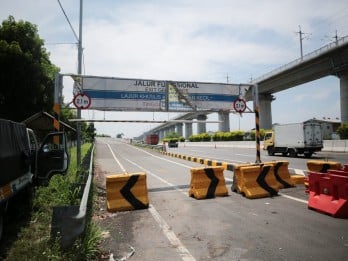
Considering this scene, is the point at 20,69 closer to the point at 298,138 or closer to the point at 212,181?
the point at 212,181

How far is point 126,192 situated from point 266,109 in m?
54.0

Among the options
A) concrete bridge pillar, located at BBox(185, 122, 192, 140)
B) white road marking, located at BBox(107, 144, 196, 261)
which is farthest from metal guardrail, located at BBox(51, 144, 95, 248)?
concrete bridge pillar, located at BBox(185, 122, 192, 140)

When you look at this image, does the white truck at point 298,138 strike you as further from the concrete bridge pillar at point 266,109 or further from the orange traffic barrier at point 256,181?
the concrete bridge pillar at point 266,109

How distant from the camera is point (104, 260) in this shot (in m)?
5.27

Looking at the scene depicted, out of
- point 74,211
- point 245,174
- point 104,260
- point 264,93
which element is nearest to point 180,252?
point 104,260

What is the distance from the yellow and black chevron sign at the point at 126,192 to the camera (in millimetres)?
8781

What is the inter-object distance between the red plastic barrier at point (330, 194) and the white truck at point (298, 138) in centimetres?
2024

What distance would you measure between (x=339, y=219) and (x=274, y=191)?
2985 mm

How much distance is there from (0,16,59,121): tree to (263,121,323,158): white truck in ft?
63.9

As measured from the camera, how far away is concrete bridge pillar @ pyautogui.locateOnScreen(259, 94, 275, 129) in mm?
58531

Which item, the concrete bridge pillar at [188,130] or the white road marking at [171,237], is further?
the concrete bridge pillar at [188,130]

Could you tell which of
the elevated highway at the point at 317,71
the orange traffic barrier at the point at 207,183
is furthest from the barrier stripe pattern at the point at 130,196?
the elevated highway at the point at 317,71

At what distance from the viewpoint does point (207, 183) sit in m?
10.1

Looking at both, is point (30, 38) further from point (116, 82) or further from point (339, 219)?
point (339, 219)
